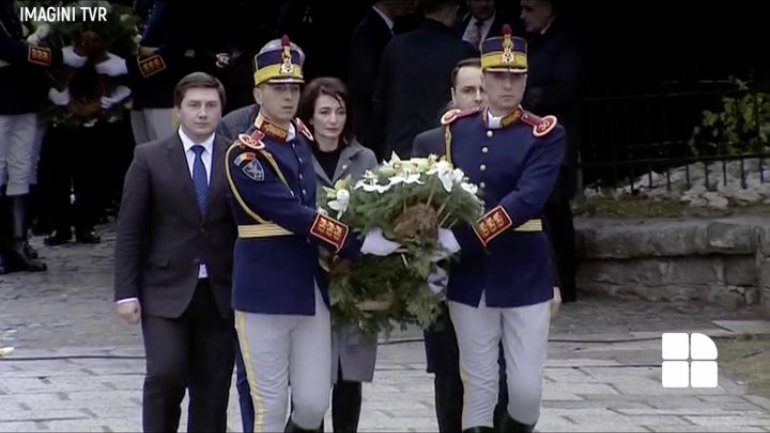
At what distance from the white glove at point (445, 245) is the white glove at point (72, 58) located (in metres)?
5.79

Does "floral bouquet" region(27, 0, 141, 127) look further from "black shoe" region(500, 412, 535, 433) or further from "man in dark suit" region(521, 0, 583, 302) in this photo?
"black shoe" region(500, 412, 535, 433)

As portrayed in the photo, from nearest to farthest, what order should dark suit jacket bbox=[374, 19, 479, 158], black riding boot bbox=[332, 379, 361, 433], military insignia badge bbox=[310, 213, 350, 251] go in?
military insignia badge bbox=[310, 213, 350, 251], black riding boot bbox=[332, 379, 361, 433], dark suit jacket bbox=[374, 19, 479, 158]

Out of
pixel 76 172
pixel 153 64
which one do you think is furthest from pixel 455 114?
pixel 76 172

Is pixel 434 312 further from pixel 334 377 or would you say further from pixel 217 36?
pixel 217 36

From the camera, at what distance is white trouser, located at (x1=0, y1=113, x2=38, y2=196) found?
13.0 m

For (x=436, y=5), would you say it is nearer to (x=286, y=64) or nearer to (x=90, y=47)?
(x=90, y=47)

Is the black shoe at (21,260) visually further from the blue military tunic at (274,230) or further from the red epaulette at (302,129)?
the blue military tunic at (274,230)

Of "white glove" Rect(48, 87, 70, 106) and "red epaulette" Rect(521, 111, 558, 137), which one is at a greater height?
"red epaulette" Rect(521, 111, 558, 137)

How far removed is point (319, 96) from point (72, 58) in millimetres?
4988

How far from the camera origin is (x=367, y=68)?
443 inches

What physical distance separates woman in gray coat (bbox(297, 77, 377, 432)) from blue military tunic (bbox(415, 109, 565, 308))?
1.65ft

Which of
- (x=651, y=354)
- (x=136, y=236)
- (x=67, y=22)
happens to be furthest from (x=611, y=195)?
(x=136, y=236)

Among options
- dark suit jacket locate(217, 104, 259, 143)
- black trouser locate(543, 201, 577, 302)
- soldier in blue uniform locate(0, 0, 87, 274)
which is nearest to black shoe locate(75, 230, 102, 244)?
soldier in blue uniform locate(0, 0, 87, 274)

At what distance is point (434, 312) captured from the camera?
741 centimetres
